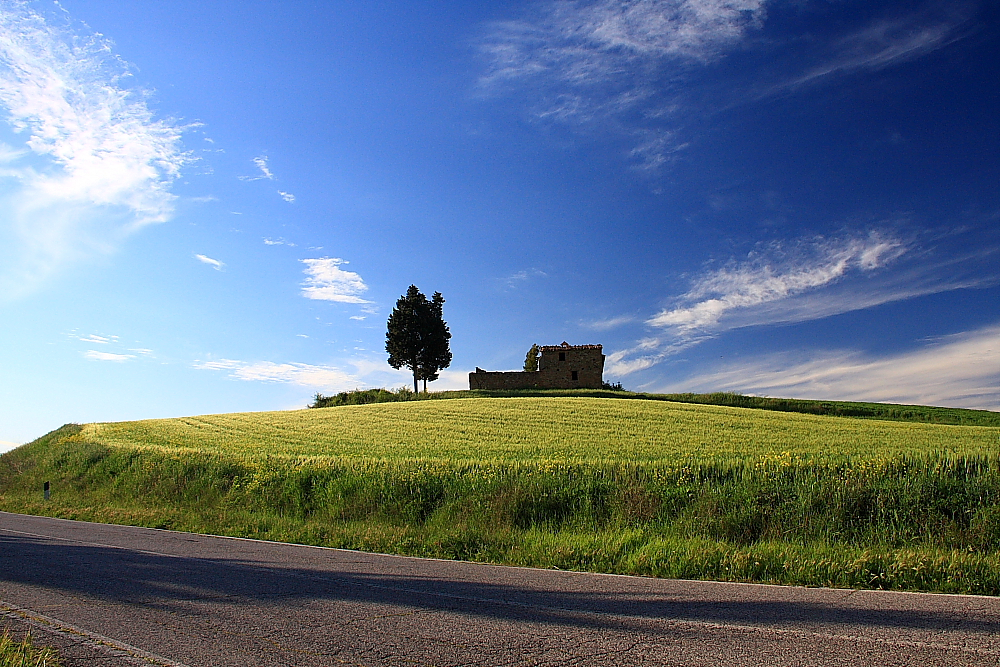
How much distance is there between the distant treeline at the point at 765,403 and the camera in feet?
162

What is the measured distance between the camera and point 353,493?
15258mm

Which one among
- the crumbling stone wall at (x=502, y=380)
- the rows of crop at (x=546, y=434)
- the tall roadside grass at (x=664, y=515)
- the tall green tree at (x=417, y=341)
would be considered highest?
the tall green tree at (x=417, y=341)

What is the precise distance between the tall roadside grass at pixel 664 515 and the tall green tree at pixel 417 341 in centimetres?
5778

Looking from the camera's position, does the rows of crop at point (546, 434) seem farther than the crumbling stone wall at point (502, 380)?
No

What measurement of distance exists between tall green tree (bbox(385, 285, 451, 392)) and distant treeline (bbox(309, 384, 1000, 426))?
1305 centimetres

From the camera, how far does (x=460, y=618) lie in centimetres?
557

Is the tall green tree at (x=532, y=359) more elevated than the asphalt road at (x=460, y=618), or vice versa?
the tall green tree at (x=532, y=359)

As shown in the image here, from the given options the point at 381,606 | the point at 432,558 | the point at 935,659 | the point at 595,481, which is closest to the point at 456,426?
the point at 595,481

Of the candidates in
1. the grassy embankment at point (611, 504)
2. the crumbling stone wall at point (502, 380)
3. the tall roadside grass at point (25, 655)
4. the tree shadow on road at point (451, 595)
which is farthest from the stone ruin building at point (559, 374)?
the tall roadside grass at point (25, 655)

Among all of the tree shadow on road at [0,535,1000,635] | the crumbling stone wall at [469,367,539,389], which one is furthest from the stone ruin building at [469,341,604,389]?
the tree shadow on road at [0,535,1000,635]

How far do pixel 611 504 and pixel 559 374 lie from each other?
50.6m

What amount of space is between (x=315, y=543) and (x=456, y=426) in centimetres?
2008

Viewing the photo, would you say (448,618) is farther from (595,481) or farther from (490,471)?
(490,471)

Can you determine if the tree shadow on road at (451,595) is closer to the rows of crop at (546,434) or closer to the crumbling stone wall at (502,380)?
the rows of crop at (546,434)
